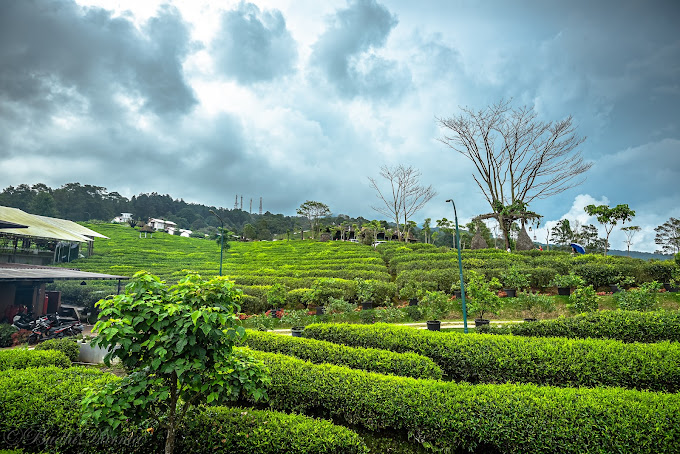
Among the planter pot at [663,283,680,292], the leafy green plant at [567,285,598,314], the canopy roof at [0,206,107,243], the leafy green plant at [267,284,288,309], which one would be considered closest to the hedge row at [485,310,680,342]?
the leafy green plant at [567,285,598,314]

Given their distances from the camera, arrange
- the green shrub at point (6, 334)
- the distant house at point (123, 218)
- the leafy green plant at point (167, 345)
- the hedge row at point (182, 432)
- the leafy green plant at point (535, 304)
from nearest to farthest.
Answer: the leafy green plant at point (167, 345) → the hedge row at point (182, 432) → the green shrub at point (6, 334) → the leafy green plant at point (535, 304) → the distant house at point (123, 218)

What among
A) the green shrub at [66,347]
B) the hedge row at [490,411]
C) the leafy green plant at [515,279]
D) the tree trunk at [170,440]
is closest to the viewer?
the tree trunk at [170,440]

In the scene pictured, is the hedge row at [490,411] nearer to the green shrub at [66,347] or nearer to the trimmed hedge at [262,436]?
the trimmed hedge at [262,436]

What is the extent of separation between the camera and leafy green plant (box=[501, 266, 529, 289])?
50.8 feet

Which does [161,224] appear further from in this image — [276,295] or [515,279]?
[515,279]

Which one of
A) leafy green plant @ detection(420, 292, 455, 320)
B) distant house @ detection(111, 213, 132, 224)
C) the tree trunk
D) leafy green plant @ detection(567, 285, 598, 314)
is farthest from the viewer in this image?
distant house @ detection(111, 213, 132, 224)

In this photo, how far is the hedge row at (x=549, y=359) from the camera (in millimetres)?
5637

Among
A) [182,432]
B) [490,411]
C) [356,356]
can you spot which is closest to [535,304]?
[356,356]

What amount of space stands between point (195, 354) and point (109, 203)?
35.0m

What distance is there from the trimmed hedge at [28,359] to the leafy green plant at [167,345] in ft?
15.3

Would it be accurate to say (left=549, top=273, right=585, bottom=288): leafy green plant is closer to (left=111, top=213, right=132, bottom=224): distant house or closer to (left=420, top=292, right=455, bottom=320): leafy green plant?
(left=420, top=292, right=455, bottom=320): leafy green plant

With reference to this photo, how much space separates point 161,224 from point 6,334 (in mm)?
25086

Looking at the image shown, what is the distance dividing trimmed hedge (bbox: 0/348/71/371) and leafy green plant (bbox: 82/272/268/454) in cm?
467

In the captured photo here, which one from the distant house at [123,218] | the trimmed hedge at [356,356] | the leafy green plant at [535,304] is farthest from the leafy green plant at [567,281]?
the distant house at [123,218]
